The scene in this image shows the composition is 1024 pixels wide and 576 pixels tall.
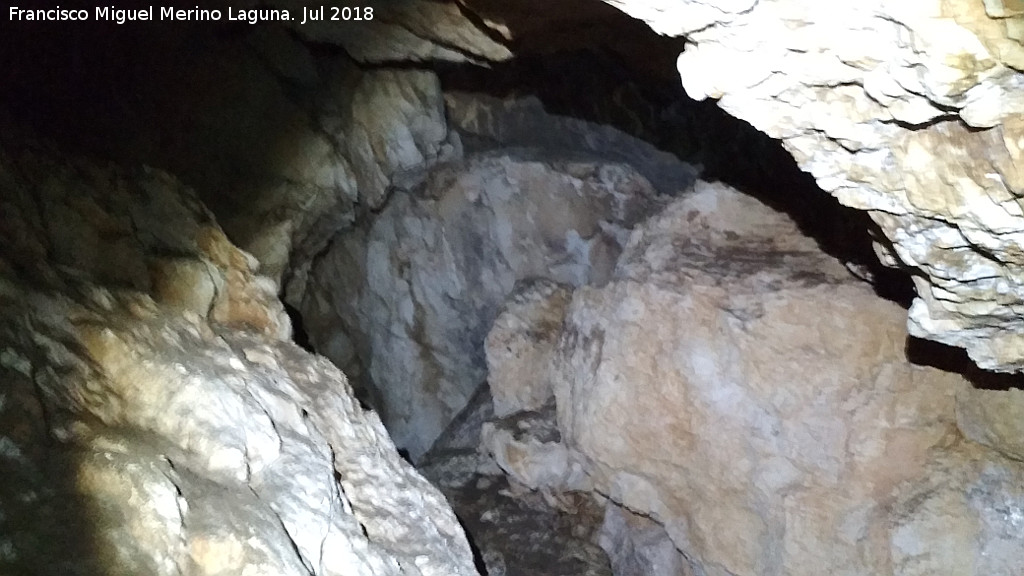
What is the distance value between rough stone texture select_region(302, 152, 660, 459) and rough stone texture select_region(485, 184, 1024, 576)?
58 centimetres

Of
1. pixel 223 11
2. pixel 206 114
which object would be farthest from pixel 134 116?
pixel 223 11

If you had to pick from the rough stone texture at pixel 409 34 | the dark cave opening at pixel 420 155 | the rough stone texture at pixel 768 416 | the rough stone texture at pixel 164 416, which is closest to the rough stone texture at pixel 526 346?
the dark cave opening at pixel 420 155

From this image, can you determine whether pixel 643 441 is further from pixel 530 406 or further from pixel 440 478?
pixel 440 478

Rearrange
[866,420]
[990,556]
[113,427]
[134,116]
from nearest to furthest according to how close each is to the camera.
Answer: [113,427] → [990,556] → [866,420] → [134,116]

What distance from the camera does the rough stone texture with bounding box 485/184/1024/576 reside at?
2723 mm

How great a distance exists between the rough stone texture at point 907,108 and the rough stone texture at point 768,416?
63 centimetres

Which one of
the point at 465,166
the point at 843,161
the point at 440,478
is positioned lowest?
the point at 440,478

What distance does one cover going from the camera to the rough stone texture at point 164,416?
138cm

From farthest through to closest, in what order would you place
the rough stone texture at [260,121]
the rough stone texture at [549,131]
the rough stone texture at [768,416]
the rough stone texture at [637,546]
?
1. the rough stone texture at [549,131]
2. the rough stone texture at [637,546]
3. the rough stone texture at [260,121]
4. the rough stone texture at [768,416]

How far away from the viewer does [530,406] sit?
404cm

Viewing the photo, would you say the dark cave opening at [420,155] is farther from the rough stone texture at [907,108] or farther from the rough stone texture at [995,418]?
the rough stone texture at [907,108]

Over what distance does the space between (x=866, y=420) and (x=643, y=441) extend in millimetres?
868

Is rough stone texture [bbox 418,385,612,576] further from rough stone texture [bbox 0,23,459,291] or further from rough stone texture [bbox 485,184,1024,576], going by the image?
rough stone texture [bbox 0,23,459,291]

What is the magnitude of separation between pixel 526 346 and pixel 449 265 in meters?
0.69
